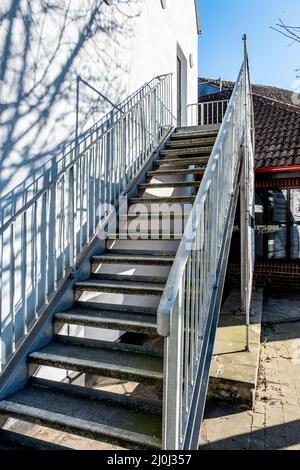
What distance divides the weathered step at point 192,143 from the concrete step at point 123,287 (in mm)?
2858

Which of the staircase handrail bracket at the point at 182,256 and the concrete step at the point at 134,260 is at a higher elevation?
the staircase handrail bracket at the point at 182,256

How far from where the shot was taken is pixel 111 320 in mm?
2605

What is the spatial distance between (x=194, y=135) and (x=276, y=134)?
13.4 feet

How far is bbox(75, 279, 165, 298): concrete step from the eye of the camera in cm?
283

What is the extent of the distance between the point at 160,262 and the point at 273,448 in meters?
1.74

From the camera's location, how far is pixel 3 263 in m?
2.54

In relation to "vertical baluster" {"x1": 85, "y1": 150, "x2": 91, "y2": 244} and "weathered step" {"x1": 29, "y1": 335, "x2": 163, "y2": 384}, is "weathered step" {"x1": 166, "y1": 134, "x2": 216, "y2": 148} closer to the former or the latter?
"vertical baluster" {"x1": 85, "y1": 150, "x2": 91, "y2": 244}

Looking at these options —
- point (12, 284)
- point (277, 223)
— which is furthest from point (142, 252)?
point (277, 223)

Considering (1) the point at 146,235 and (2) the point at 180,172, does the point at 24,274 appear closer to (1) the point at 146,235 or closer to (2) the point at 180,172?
(1) the point at 146,235

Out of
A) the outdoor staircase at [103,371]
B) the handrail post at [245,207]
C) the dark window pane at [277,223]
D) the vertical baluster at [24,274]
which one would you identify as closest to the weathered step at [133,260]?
the outdoor staircase at [103,371]

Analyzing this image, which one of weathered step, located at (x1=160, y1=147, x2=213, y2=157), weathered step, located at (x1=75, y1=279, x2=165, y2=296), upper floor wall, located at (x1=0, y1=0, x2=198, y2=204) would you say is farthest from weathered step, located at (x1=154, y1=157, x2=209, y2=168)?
weathered step, located at (x1=75, y1=279, x2=165, y2=296)

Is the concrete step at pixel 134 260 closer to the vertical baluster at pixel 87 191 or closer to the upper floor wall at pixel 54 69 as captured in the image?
the vertical baluster at pixel 87 191

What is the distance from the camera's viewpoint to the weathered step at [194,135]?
5.36 meters

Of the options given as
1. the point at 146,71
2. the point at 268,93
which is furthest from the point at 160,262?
the point at 268,93
